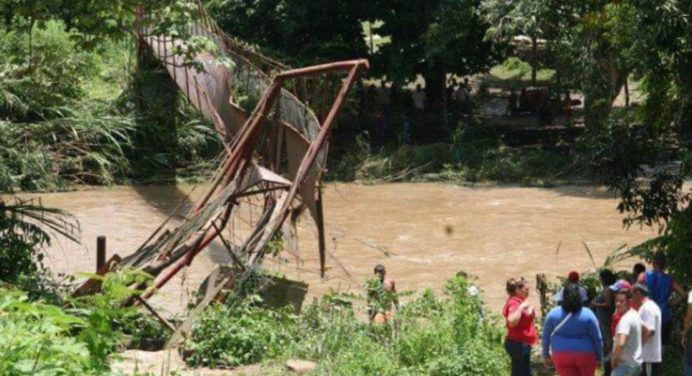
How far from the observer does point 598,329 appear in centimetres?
948

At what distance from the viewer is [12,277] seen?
1367cm

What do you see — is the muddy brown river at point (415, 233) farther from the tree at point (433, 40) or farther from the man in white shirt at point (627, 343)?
the man in white shirt at point (627, 343)

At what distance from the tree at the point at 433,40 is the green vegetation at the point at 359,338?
18390 millimetres

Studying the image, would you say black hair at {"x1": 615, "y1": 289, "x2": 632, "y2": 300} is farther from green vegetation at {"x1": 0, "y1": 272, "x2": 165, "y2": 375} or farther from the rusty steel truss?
the rusty steel truss

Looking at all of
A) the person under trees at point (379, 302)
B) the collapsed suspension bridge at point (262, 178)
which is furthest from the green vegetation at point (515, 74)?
the person under trees at point (379, 302)

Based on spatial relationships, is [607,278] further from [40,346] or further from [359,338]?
[40,346]

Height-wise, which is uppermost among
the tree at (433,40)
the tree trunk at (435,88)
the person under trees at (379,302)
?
the tree at (433,40)

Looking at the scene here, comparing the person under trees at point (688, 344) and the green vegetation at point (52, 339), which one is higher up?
the green vegetation at point (52, 339)

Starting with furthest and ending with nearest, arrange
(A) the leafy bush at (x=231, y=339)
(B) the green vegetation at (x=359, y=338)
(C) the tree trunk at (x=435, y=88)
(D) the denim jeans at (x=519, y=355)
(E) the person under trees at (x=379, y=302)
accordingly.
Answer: (C) the tree trunk at (x=435, y=88) < (E) the person under trees at (x=379, y=302) < (A) the leafy bush at (x=231, y=339) < (B) the green vegetation at (x=359, y=338) < (D) the denim jeans at (x=519, y=355)

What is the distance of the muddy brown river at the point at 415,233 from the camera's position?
64.8 ft

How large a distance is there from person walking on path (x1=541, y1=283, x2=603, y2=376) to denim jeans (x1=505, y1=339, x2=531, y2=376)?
1.01m

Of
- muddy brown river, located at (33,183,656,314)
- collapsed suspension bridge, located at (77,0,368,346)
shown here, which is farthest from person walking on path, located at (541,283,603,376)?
muddy brown river, located at (33,183,656,314)

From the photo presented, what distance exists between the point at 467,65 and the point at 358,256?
45.1ft

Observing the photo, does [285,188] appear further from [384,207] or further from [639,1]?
[384,207]
